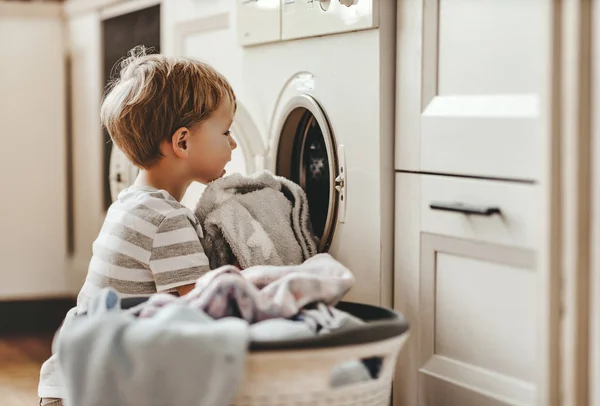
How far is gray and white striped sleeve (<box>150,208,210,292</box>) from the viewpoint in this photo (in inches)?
53.4

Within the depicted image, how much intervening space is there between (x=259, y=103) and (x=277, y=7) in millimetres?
210

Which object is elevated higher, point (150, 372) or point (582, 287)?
point (582, 287)

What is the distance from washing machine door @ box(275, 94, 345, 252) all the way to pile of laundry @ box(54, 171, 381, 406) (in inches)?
8.1

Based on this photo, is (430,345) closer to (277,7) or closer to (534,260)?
(534,260)

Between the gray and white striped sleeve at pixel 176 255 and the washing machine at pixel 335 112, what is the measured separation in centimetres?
26

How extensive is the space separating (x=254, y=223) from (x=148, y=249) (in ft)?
0.63

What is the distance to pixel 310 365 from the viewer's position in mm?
1012

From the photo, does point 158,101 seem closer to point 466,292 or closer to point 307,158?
point 307,158

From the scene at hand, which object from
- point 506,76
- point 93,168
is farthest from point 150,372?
point 93,168

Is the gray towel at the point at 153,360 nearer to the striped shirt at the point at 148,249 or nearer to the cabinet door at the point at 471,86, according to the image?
the striped shirt at the point at 148,249

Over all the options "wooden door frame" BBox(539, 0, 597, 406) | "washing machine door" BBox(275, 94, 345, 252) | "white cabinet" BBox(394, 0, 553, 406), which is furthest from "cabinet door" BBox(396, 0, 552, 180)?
"washing machine door" BBox(275, 94, 345, 252)

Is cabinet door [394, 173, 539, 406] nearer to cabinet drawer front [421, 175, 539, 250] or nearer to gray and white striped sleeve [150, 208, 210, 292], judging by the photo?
cabinet drawer front [421, 175, 539, 250]

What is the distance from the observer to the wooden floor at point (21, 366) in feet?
6.87

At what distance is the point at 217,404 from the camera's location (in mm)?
970
